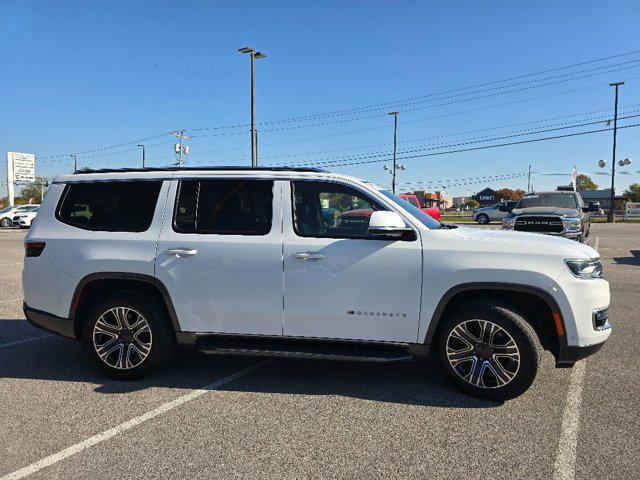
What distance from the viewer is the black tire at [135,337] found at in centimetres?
431

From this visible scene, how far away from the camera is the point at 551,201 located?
14.0 meters

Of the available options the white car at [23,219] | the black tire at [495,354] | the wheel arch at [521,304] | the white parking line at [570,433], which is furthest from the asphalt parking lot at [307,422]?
the white car at [23,219]

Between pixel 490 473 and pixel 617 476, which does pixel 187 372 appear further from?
pixel 617 476

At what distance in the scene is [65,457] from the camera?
3.06 meters

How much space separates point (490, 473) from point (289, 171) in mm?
2786

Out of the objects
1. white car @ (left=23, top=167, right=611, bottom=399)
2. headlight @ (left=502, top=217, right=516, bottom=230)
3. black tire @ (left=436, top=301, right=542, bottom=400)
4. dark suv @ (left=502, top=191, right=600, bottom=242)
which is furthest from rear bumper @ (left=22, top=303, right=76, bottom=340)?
headlight @ (left=502, top=217, right=516, bottom=230)

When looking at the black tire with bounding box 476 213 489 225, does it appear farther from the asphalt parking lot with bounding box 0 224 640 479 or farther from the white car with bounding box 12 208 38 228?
the asphalt parking lot with bounding box 0 224 640 479

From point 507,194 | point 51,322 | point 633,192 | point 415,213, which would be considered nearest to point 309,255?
point 415,213

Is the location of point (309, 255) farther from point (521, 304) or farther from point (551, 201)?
point (551, 201)

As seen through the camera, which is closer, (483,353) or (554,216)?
(483,353)

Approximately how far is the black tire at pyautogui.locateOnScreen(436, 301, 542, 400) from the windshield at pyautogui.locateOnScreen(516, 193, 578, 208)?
1128 cm

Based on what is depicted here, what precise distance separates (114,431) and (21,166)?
291ft

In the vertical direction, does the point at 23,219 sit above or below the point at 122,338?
above

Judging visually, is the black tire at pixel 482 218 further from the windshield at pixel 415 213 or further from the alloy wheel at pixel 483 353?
the alloy wheel at pixel 483 353
